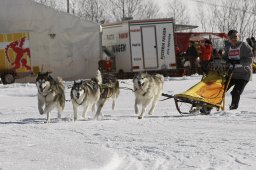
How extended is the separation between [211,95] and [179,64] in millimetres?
11132

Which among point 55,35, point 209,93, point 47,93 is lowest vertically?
point 209,93

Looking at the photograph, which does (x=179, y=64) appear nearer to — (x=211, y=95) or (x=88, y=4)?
(x=211, y=95)

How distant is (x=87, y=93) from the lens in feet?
26.6

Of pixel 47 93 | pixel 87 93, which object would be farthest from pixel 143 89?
pixel 47 93

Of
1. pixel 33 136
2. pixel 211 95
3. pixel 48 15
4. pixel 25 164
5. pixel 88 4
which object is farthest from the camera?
pixel 88 4

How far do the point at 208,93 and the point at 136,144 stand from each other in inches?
116

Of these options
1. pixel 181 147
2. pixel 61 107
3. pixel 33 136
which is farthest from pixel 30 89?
pixel 181 147

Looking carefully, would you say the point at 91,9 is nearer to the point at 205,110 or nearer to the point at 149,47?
the point at 149,47

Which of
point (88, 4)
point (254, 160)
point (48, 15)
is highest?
point (88, 4)

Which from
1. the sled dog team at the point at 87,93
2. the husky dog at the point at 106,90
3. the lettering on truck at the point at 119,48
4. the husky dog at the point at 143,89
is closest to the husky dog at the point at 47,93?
the sled dog team at the point at 87,93

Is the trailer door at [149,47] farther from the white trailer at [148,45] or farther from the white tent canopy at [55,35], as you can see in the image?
the white tent canopy at [55,35]

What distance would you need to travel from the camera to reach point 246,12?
1591 inches

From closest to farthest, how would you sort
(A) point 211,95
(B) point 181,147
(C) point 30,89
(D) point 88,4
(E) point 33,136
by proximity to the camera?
(B) point 181,147 → (E) point 33,136 → (A) point 211,95 → (C) point 30,89 → (D) point 88,4

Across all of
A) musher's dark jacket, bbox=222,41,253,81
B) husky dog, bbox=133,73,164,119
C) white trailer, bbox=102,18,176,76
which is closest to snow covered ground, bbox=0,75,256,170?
musher's dark jacket, bbox=222,41,253,81
